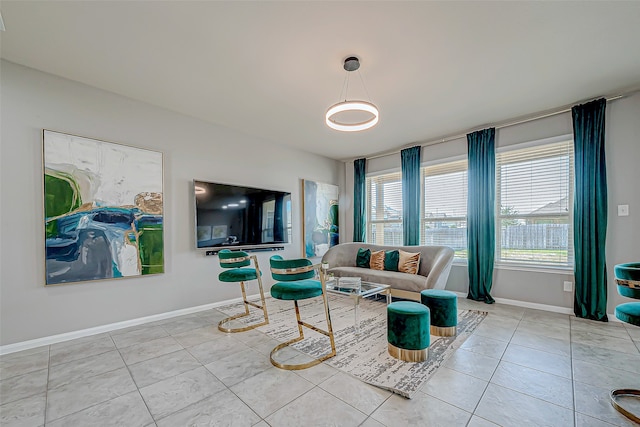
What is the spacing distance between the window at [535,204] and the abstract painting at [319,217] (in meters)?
3.13

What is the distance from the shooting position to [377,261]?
15.4 ft

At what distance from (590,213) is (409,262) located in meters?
2.34

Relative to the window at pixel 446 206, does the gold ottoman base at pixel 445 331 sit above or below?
below

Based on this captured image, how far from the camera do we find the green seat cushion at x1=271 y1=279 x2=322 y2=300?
2.35 meters

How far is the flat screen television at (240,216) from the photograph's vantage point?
12.9 feet

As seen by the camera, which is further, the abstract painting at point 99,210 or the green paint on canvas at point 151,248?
the green paint on canvas at point 151,248

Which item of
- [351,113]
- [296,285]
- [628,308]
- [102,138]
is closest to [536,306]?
[628,308]

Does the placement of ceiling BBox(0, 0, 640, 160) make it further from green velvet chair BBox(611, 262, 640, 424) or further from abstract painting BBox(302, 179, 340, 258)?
abstract painting BBox(302, 179, 340, 258)

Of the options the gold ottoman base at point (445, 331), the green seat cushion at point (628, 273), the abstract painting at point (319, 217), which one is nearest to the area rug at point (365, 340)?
the gold ottoman base at point (445, 331)

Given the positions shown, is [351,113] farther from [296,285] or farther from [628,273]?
[628,273]

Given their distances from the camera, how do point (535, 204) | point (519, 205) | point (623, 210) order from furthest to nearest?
1. point (519, 205)
2. point (535, 204)
3. point (623, 210)

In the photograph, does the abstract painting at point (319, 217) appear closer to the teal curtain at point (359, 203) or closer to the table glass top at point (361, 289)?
the teal curtain at point (359, 203)

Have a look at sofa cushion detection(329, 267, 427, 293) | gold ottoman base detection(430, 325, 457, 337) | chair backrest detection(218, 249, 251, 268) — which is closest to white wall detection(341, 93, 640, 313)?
sofa cushion detection(329, 267, 427, 293)

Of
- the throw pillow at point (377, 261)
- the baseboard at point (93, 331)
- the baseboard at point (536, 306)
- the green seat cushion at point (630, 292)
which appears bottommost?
the baseboard at point (536, 306)
